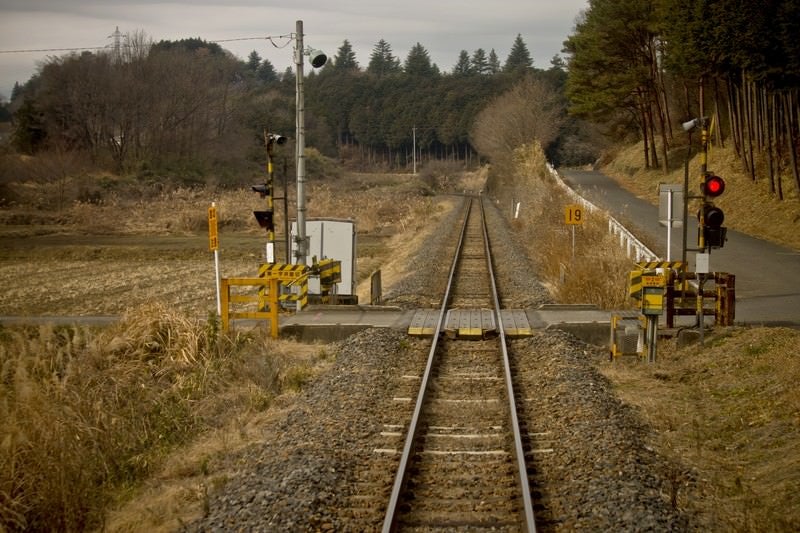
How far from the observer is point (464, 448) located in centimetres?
863

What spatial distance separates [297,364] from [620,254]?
9.62 m

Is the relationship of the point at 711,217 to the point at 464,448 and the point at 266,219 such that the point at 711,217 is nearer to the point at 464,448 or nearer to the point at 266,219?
the point at 464,448

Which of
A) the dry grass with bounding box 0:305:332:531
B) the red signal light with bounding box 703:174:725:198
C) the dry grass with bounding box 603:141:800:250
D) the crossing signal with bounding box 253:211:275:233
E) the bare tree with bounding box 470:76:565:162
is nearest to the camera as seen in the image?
the dry grass with bounding box 0:305:332:531

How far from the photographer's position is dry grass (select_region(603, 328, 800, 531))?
23.0 feet

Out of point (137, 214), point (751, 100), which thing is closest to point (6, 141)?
point (137, 214)

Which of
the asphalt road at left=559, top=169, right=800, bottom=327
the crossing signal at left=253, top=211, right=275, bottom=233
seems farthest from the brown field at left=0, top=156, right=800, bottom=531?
the crossing signal at left=253, top=211, right=275, bottom=233

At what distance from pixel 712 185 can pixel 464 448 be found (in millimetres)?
6147

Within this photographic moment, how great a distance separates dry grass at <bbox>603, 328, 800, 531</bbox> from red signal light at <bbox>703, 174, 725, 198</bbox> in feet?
7.05

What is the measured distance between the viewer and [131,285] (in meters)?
27.9

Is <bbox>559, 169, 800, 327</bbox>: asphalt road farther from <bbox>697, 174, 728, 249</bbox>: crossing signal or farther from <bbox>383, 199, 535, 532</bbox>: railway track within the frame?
<bbox>383, 199, 535, 532</bbox>: railway track

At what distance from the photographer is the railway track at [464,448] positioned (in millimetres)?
6855

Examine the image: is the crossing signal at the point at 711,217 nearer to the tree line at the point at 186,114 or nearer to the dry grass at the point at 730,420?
the dry grass at the point at 730,420

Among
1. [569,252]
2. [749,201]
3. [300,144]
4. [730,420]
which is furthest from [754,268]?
[730,420]

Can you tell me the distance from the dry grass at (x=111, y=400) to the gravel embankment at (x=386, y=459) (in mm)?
676
